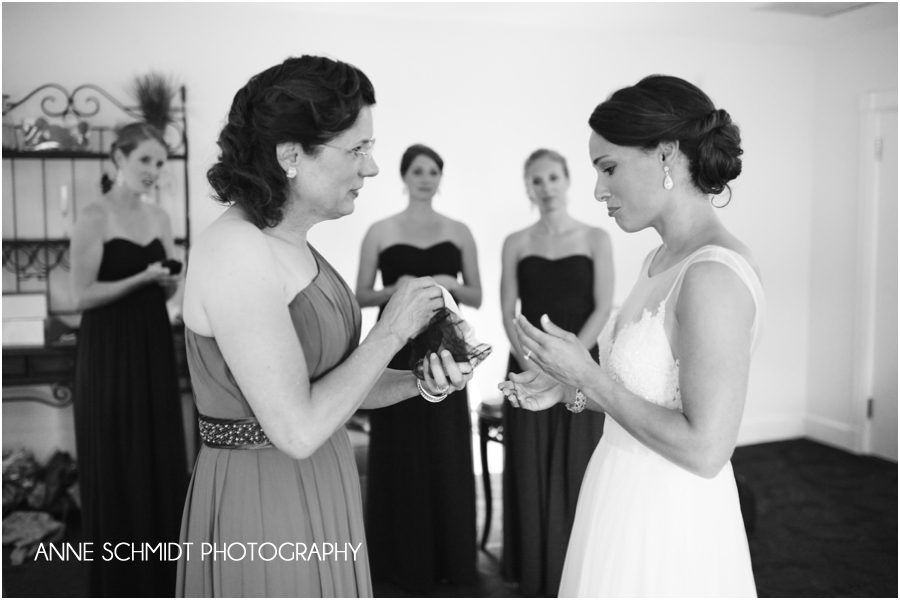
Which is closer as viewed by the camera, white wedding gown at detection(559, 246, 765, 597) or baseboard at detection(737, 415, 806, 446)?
white wedding gown at detection(559, 246, 765, 597)

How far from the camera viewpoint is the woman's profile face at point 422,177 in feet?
12.7

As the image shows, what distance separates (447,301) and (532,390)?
0.38 metres

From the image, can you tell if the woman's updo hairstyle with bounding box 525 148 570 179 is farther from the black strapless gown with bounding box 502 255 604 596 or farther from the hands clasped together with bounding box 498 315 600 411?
the hands clasped together with bounding box 498 315 600 411

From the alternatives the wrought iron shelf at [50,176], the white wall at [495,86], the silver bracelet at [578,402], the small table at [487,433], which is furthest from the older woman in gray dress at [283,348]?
the wrought iron shelf at [50,176]

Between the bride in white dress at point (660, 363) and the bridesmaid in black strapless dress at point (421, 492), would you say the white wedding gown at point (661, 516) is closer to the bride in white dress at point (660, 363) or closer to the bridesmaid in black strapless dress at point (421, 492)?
the bride in white dress at point (660, 363)

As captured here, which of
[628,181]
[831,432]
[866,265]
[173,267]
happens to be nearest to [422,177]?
[173,267]

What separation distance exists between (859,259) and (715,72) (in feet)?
5.35

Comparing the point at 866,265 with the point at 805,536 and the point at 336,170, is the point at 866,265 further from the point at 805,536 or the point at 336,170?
the point at 336,170

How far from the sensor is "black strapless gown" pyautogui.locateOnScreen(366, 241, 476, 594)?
11.8 feet

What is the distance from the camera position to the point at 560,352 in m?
1.65

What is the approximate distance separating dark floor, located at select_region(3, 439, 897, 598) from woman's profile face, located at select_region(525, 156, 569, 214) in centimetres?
171

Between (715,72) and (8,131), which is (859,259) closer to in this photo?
(715,72)

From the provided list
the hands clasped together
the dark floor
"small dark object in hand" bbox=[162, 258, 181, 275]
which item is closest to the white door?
the dark floor

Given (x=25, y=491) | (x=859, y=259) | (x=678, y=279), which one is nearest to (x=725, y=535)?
(x=678, y=279)
